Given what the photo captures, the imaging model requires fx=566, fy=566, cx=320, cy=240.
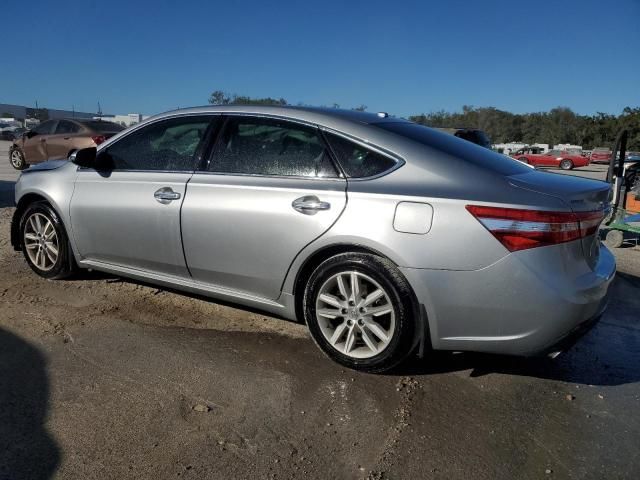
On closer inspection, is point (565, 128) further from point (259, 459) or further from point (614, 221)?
point (259, 459)

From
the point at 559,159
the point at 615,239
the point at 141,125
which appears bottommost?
the point at 559,159

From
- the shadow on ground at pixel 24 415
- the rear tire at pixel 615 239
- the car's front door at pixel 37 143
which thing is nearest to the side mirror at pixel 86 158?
the shadow on ground at pixel 24 415

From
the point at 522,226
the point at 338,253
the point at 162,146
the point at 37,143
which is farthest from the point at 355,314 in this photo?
the point at 37,143

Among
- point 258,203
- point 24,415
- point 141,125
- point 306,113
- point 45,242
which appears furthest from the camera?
point 45,242

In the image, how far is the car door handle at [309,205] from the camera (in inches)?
129

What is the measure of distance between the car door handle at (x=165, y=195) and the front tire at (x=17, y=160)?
1434 centimetres

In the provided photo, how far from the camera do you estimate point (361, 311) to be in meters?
3.26

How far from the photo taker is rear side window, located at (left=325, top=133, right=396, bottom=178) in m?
3.28

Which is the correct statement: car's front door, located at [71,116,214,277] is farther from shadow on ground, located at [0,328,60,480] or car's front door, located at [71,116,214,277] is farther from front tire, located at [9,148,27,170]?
front tire, located at [9,148,27,170]

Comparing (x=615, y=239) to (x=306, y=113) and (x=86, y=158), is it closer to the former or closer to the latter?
(x=306, y=113)

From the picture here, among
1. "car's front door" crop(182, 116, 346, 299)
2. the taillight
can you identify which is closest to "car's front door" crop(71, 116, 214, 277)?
"car's front door" crop(182, 116, 346, 299)

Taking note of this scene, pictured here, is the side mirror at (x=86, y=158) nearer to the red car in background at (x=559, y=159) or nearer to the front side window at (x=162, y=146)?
the front side window at (x=162, y=146)

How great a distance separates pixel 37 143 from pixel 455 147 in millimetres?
14529

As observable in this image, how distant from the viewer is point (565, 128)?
72750 mm
